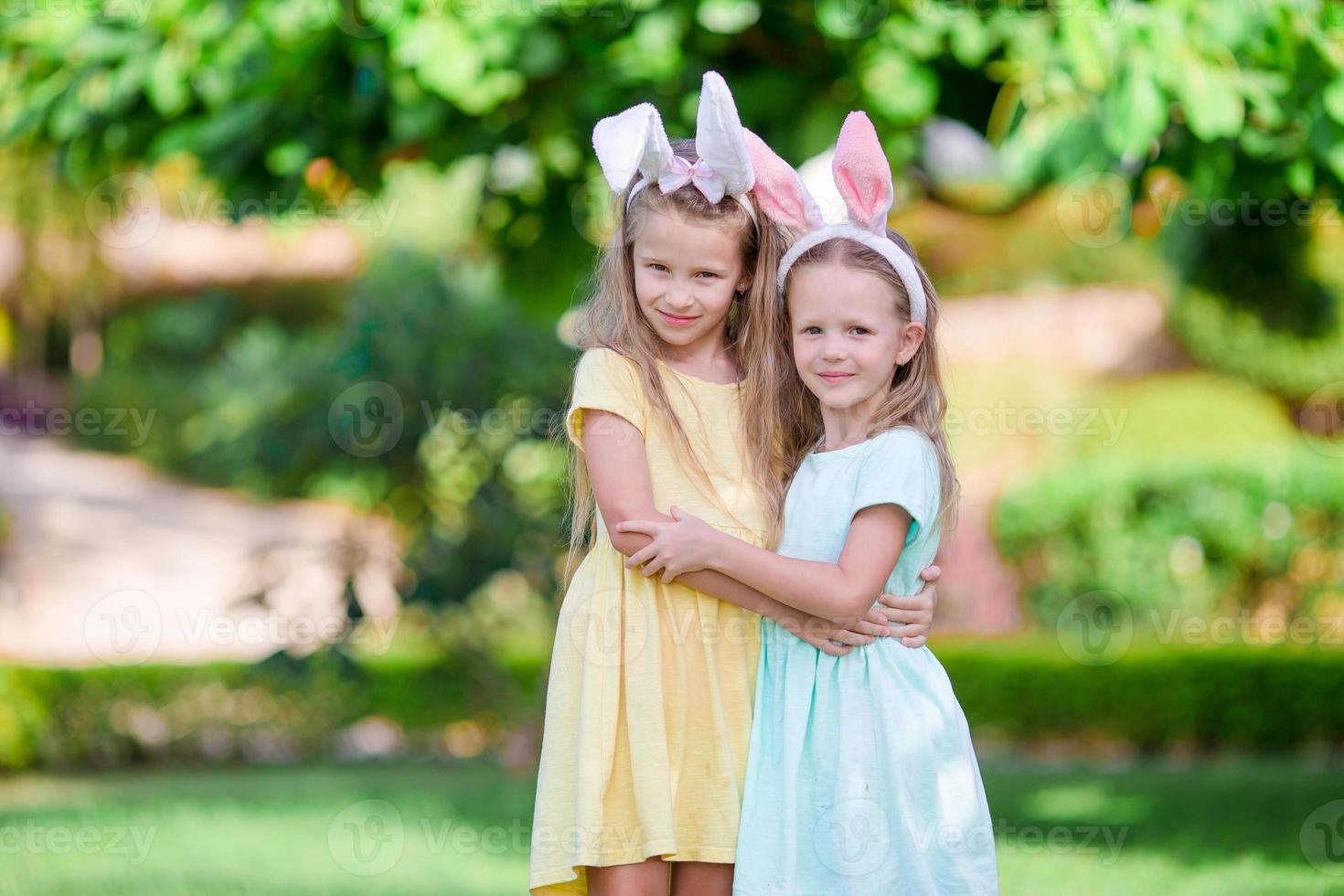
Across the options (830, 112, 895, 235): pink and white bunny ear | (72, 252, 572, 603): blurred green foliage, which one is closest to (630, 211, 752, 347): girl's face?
(830, 112, 895, 235): pink and white bunny ear

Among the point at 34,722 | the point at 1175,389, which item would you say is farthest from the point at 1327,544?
the point at 34,722

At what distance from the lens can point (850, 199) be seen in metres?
2.43

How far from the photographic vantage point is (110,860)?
17.7ft

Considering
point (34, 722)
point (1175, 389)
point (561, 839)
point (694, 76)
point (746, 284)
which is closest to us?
point (561, 839)

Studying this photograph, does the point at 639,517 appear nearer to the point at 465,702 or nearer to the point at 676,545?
the point at 676,545

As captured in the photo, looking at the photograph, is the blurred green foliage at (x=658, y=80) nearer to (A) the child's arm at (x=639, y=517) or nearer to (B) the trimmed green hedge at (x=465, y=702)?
(A) the child's arm at (x=639, y=517)

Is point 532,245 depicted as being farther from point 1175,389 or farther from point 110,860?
point 1175,389

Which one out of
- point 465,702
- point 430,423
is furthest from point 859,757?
point 465,702

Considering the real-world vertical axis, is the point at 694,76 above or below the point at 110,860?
above

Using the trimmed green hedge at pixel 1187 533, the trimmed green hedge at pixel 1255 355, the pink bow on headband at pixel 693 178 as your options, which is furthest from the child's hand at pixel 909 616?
the trimmed green hedge at pixel 1255 355

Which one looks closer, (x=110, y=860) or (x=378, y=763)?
(x=110, y=860)

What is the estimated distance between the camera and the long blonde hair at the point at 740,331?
244 cm

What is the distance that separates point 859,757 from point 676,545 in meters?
0.46

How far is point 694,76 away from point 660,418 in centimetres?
174
